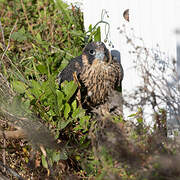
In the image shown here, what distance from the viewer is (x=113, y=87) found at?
2.74 meters

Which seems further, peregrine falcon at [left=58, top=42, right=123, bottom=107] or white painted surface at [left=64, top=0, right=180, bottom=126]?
peregrine falcon at [left=58, top=42, right=123, bottom=107]

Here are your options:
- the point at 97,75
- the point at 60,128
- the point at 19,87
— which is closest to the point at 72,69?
the point at 97,75

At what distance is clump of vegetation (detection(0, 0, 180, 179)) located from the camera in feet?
4.56

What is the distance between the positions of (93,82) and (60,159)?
0.93m

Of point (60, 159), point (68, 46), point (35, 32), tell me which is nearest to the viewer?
point (60, 159)

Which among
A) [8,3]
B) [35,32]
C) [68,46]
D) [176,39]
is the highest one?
[8,3]

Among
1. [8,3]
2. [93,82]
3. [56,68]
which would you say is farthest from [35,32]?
[93,82]

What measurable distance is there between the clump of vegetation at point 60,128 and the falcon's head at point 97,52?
0.40 metres

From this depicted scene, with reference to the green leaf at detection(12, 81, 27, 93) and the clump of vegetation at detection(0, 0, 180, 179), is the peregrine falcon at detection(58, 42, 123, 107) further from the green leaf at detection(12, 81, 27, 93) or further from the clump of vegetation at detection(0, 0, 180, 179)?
the green leaf at detection(12, 81, 27, 93)

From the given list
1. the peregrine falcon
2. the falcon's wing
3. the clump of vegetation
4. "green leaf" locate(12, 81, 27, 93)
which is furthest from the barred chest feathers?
"green leaf" locate(12, 81, 27, 93)

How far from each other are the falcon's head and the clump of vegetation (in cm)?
40

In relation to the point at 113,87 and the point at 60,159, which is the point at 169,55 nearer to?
the point at 113,87

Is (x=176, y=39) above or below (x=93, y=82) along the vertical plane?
above

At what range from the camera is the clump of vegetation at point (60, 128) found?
139 cm
